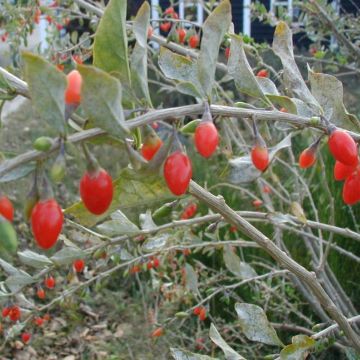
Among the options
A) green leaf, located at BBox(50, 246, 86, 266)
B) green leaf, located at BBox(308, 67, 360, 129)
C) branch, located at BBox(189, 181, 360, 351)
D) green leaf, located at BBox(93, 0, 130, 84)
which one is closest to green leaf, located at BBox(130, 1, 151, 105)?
green leaf, located at BBox(93, 0, 130, 84)

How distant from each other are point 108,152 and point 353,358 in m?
4.39

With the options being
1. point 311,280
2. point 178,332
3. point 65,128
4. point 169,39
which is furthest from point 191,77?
point 178,332

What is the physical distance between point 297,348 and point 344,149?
496 millimetres

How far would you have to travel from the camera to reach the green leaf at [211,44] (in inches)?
35.2

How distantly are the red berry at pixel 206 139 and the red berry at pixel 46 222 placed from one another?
195 mm

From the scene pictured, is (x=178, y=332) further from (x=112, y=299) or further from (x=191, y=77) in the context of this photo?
(x=191, y=77)

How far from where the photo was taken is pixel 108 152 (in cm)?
572

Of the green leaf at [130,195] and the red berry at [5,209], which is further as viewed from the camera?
the green leaf at [130,195]

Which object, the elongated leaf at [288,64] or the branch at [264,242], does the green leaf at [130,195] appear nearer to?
the branch at [264,242]

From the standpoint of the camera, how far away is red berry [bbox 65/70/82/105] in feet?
2.47

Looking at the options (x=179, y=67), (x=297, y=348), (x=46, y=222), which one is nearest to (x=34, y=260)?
(x=297, y=348)

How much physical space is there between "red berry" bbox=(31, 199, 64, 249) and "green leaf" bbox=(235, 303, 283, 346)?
0.71 m

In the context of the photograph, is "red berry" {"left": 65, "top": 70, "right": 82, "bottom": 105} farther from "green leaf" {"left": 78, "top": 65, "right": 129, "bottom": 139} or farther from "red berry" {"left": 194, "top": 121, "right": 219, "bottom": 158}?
"red berry" {"left": 194, "top": 121, "right": 219, "bottom": 158}

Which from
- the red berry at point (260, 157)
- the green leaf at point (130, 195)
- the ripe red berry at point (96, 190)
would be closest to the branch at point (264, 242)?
the green leaf at point (130, 195)
